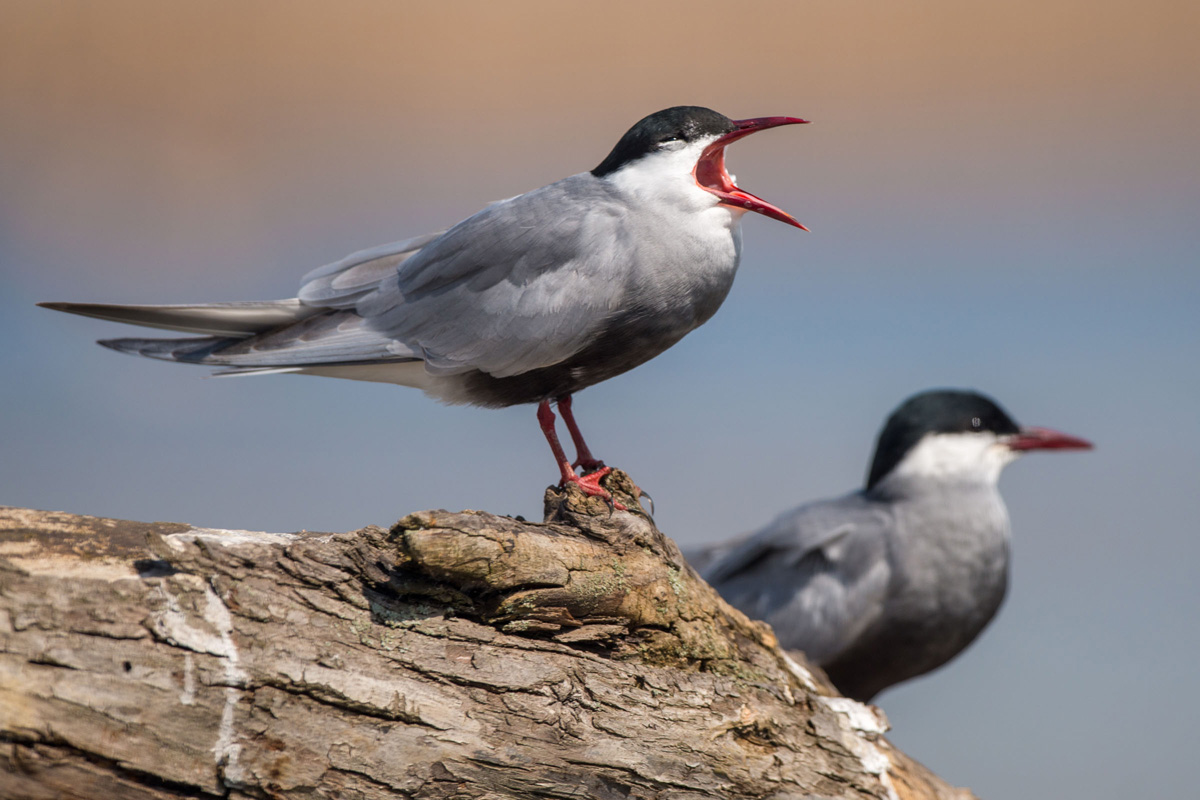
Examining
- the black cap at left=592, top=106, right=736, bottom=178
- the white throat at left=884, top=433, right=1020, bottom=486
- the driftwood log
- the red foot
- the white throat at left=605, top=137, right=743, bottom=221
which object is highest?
the black cap at left=592, top=106, right=736, bottom=178

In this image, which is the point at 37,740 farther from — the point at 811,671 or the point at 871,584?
the point at 871,584

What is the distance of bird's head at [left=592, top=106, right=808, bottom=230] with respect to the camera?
129 inches

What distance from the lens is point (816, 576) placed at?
5.42 meters

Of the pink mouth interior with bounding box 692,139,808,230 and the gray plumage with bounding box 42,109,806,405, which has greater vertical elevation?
the pink mouth interior with bounding box 692,139,808,230

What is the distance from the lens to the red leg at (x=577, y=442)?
347cm

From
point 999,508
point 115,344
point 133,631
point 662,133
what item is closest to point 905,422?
point 999,508

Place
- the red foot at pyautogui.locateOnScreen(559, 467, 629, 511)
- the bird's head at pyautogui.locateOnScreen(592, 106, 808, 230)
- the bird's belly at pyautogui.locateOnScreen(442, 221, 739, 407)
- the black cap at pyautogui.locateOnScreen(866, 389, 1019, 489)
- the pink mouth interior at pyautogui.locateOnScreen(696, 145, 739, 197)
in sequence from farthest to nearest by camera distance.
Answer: the black cap at pyautogui.locateOnScreen(866, 389, 1019, 489) → the pink mouth interior at pyautogui.locateOnScreen(696, 145, 739, 197) → the bird's head at pyautogui.locateOnScreen(592, 106, 808, 230) → the bird's belly at pyautogui.locateOnScreen(442, 221, 739, 407) → the red foot at pyautogui.locateOnScreen(559, 467, 629, 511)

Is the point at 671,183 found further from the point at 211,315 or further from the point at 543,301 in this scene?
the point at 211,315

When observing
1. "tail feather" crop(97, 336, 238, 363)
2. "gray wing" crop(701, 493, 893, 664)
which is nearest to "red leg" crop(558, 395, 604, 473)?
"tail feather" crop(97, 336, 238, 363)

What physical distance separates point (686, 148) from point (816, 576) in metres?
2.88

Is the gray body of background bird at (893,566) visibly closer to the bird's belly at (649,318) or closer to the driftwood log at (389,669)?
the driftwood log at (389,669)

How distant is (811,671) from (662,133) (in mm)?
1921

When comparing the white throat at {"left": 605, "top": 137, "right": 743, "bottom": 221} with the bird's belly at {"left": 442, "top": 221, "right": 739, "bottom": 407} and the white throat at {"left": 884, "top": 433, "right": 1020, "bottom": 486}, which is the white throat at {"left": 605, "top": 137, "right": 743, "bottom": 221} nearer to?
the bird's belly at {"left": 442, "top": 221, "right": 739, "bottom": 407}

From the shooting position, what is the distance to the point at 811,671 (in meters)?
3.58
